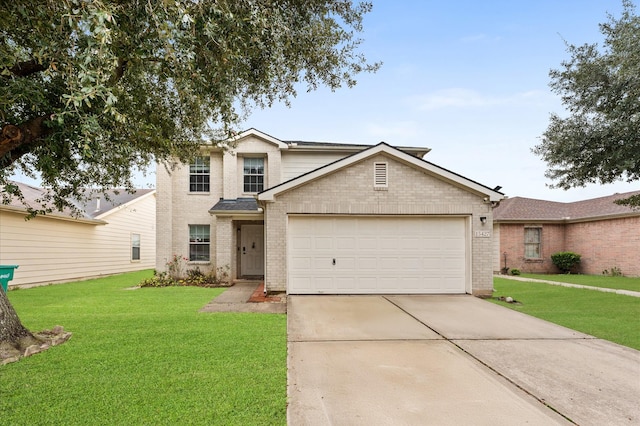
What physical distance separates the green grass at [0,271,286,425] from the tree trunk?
0.36 meters

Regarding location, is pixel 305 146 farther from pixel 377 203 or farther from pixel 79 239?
pixel 79 239

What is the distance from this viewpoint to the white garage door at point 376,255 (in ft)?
33.7

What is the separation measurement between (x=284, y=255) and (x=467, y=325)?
17.7ft

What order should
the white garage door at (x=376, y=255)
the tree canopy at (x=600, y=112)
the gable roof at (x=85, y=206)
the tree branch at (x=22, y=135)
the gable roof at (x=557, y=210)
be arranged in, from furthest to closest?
1. the gable roof at (x=557, y=210)
2. the gable roof at (x=85, y=206)
3. the white garage door at (x=376, y=255)
4. the tree canopy at (x=600, y=112)
5. the tree branch at (x=22, y=135)

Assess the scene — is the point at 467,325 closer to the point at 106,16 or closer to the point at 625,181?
the point at 106,16

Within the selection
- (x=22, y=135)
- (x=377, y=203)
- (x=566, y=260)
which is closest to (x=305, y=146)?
(x=377, y=203)

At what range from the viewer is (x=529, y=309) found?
28.2 feet

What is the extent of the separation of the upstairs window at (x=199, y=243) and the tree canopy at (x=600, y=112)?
13.1 metres

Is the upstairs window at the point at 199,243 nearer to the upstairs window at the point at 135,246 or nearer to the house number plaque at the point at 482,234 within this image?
the upstairs window at the point at 135,246

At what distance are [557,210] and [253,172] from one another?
1823 centimetres

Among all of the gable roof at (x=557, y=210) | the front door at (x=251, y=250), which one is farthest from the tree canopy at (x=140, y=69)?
the gable roof at (x=557, y=210)

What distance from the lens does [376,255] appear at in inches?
409

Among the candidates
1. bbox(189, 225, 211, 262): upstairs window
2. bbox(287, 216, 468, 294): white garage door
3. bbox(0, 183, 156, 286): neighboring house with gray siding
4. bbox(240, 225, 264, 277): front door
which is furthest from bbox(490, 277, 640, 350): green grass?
bbox(189, 225, 211, 262): upstairs window

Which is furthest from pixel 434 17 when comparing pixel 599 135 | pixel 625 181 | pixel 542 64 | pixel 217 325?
pixel 217 325
